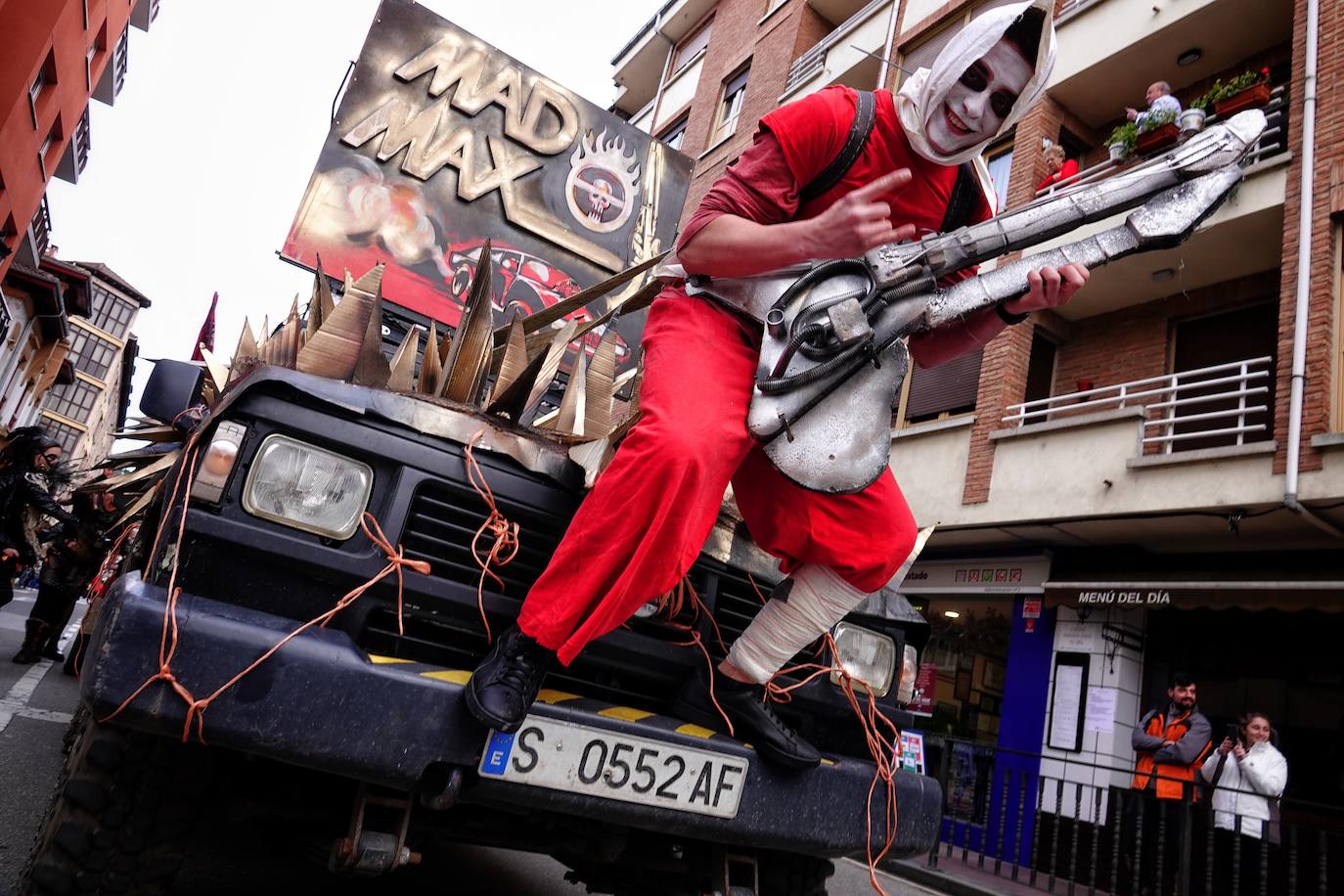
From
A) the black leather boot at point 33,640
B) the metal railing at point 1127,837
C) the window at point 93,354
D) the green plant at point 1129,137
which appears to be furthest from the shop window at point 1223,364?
the window at point 93,354

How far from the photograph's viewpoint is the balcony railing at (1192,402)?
8781 millimetres

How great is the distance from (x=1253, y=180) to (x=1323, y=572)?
426 centimetres

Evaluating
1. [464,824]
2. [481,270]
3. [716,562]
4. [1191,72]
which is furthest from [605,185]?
[1191,72]

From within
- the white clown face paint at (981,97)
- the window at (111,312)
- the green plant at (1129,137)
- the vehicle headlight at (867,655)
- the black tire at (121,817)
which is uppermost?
the window at (111,312)

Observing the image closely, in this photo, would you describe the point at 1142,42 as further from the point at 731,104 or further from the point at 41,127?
the point at 41,127

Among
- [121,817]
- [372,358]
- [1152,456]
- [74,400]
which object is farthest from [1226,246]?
[74,400]

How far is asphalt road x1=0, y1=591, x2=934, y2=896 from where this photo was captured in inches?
100.0

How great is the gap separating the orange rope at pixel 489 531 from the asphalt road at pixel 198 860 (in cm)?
127

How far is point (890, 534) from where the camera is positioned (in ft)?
7.14

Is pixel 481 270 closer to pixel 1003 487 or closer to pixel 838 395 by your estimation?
pixel 838 395

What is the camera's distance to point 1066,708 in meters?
9.52

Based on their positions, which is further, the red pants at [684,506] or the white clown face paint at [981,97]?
the white clown face paint at [981,97]

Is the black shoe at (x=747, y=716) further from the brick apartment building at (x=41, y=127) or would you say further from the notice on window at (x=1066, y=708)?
the notice on window at (x=1066, y=708)

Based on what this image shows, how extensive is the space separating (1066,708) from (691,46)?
2009cm
